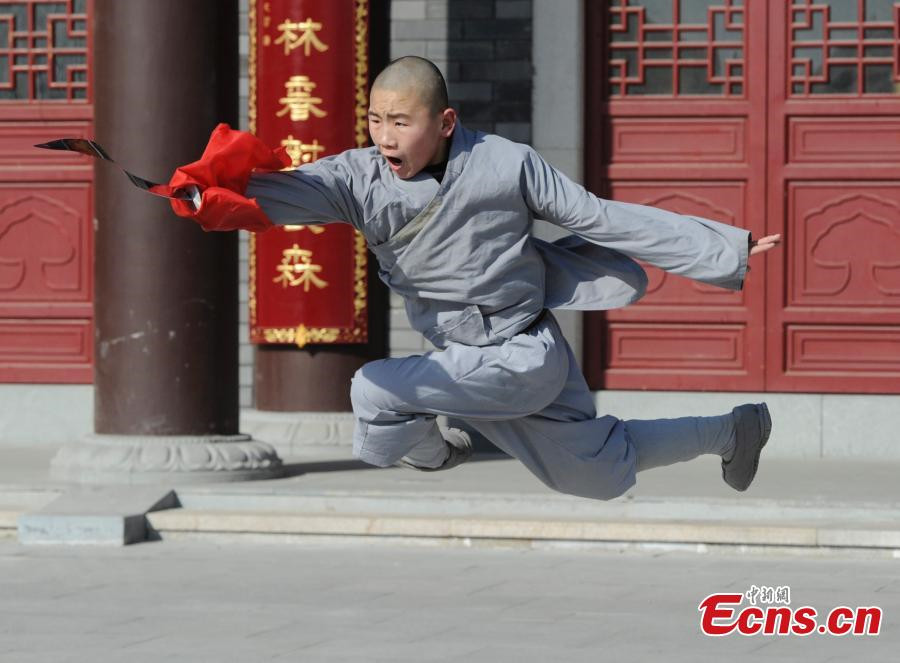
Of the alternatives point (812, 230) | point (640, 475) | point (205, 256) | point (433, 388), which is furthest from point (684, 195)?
point (433, 388)

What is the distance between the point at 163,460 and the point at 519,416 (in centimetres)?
590

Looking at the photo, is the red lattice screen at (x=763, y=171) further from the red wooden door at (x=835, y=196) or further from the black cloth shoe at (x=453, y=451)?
the black cloth shoe at (x=453, y=451)

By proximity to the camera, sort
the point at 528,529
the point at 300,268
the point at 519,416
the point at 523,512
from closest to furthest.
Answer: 1. the point at 519,416
2. the point at 528,529
3. the point at 523,512
4. the point at 300,268

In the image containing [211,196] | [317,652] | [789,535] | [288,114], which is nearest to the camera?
[211,196]

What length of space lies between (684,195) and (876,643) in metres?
6.76

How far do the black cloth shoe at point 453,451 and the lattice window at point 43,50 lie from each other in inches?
352

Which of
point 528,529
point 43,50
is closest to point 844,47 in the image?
point 528,529

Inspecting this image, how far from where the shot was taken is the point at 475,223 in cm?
590

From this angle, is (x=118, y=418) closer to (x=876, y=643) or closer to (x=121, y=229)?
(x=121, y=229)

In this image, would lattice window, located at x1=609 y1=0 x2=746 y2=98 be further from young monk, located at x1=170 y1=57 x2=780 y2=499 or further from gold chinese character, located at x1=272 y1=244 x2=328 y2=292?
young monk, located at x1=170 y1=57 x2=780 y2=499

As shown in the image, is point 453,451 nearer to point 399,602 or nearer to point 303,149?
point 399,602

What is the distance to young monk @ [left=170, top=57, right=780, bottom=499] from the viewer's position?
19.0 feet

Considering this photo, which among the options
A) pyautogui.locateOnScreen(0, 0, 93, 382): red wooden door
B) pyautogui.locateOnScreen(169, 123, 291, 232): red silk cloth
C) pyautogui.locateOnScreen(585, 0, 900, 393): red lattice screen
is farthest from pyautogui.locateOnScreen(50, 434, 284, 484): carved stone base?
pyautogui.locateOnScreen(169, 123, 291, 232): red silk cloth

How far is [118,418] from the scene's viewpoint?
12.0 meters
